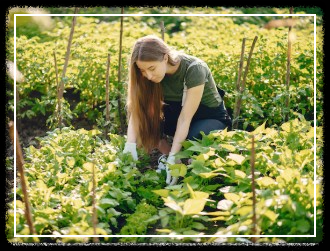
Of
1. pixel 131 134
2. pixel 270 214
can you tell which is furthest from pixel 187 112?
pixel 270 214

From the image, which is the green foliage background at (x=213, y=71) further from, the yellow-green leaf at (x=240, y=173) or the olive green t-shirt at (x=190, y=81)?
the yellow-green leaf at (x=240, y=173)

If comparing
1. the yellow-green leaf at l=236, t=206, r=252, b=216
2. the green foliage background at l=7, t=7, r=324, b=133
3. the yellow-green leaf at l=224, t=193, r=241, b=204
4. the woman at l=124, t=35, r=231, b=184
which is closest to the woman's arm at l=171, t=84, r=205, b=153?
the woman at l=124, t=35, r=231, b=184

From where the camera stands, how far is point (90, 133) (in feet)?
13.0

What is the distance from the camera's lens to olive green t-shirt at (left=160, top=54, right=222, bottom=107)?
12.0 ft

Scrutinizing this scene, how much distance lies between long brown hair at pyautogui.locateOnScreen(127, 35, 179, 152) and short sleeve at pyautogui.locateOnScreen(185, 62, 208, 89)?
12 cm

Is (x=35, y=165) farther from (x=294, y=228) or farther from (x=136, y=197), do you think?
(x=294, y=228)

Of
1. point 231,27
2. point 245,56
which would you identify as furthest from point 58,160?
point 231,27

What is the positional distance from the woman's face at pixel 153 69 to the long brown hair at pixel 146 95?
3cm

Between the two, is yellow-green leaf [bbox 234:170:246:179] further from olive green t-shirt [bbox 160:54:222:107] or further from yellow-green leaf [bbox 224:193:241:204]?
olive green t-shirt [bbox 160:54:222:107]

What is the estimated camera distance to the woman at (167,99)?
135 inches

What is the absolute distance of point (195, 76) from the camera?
3650mm

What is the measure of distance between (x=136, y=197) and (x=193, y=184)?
1.55ft

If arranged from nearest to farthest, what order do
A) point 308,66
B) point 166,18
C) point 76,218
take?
point 76,218, point 308,66, point 166,18

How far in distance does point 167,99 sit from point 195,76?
0.36 metres
